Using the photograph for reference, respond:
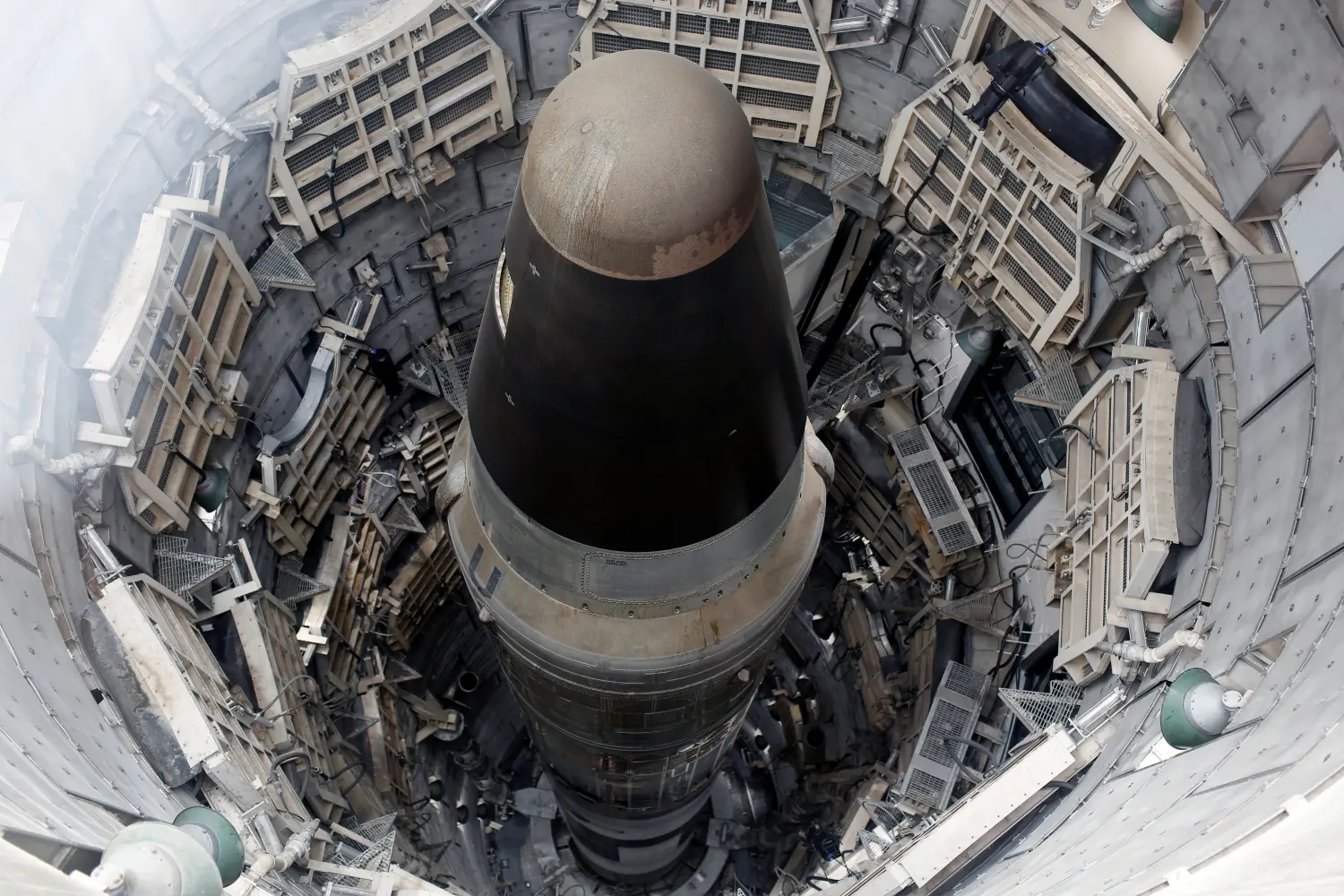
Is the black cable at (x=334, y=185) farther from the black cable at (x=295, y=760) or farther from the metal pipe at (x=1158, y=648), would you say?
the metal pipe at (x=1158, y=648)

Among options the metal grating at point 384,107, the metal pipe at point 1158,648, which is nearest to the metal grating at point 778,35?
the metal grating at point 384,107

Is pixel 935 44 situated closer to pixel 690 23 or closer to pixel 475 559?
pixel 690 23

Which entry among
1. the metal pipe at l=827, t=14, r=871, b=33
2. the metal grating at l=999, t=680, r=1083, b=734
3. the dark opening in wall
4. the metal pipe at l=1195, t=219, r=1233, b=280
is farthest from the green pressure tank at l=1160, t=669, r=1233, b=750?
the metal pipe at l=827, t=14, r=871, b=33

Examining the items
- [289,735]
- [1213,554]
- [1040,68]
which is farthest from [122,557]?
[1040,68]

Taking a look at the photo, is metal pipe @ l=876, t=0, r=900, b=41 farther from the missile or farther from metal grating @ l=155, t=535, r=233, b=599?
metal grating @ l=155, t=535, r=233, b=599

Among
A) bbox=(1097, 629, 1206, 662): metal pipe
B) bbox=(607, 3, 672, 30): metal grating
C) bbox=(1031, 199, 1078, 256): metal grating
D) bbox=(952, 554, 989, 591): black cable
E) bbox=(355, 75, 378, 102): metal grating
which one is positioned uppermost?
bbox=(607, 3, 672, 30): metal grating
